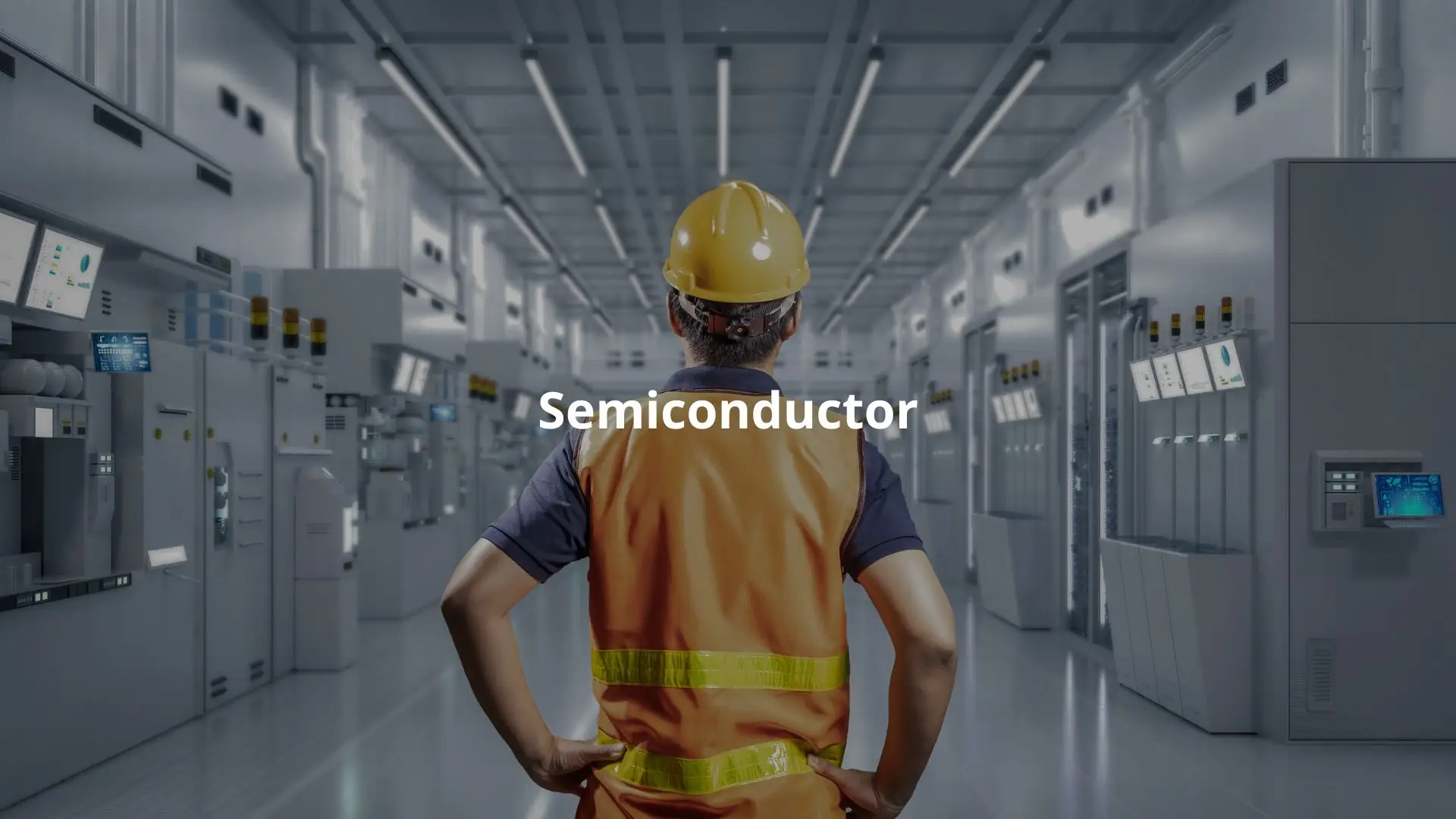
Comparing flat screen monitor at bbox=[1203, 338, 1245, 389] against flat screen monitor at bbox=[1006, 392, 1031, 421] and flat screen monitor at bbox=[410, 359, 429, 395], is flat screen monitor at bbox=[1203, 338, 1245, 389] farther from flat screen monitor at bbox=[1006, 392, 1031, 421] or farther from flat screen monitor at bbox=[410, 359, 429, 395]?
flat screen monitor at bbox=[410, 359, 429, 395]

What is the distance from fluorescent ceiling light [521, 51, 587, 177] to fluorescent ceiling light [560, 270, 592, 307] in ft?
26.1

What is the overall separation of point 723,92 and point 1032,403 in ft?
14.1

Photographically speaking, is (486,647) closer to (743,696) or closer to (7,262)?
(743,696)

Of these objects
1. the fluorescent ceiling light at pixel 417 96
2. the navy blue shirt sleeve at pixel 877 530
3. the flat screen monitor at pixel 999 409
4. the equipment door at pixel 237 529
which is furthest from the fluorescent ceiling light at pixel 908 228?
the navy blue shirt sleeve at pixel 877 530

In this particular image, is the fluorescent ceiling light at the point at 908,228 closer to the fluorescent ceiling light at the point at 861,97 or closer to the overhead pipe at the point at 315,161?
the fluorescent ceiling light at the point at 861,97

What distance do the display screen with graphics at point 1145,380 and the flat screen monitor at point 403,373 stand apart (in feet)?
22.1

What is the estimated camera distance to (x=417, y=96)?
33.4 feet

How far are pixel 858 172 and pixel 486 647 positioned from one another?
559 inches

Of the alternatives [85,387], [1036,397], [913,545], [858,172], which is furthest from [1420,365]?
[858,172]

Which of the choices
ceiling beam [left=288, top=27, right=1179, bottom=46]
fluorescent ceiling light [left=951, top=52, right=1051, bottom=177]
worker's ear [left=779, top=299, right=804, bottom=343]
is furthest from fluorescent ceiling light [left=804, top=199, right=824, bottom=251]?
worker's ear [left=779, top=299, right=804, bottom=343]

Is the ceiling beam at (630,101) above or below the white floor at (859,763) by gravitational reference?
above

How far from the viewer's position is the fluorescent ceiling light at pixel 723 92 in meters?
9.52

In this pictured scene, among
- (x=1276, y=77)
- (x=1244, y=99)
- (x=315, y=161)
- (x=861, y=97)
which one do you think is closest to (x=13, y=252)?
(x=315, y=161)

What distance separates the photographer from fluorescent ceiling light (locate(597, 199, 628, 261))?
52.5 ft
